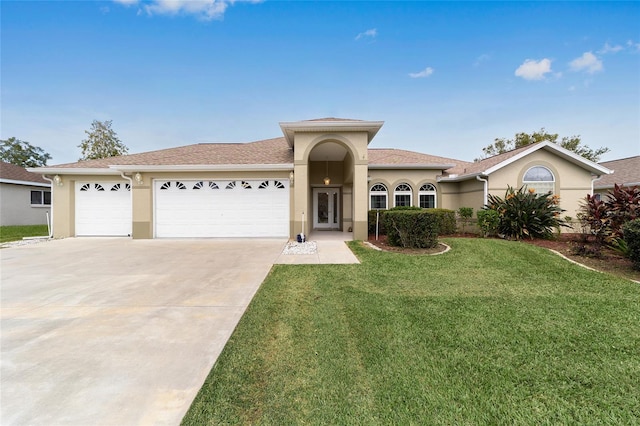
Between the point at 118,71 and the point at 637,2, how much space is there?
24363 mm

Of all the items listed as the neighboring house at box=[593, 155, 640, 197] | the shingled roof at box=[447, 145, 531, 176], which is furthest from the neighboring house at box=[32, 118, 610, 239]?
the neighboring house at box=[593, 155, 640, 197]

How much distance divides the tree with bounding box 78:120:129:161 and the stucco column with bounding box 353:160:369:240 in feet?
102

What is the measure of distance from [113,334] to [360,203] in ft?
27.9

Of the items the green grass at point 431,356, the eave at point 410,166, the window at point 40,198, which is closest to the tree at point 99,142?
the window at point 40,198

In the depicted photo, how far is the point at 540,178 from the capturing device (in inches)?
471

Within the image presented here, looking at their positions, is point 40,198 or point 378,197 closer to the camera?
point 378,197

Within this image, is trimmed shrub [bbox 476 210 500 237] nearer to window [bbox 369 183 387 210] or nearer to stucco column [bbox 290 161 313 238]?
window [bbox 369 183 387 210]

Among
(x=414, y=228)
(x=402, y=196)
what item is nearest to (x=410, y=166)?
(x=402, y=196)

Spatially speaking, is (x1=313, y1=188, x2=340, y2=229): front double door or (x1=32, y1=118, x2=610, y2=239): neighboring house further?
(x1=313, y1=188, x2=340, y2=229): front double door

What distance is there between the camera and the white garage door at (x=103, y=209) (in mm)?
11820

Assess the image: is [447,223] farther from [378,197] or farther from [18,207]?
[18,207]

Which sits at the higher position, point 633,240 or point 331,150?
point 331,150

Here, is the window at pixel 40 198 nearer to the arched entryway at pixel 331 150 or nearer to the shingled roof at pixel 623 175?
the arched entryway at pixel 331 150

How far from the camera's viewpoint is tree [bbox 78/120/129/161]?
2764cm
